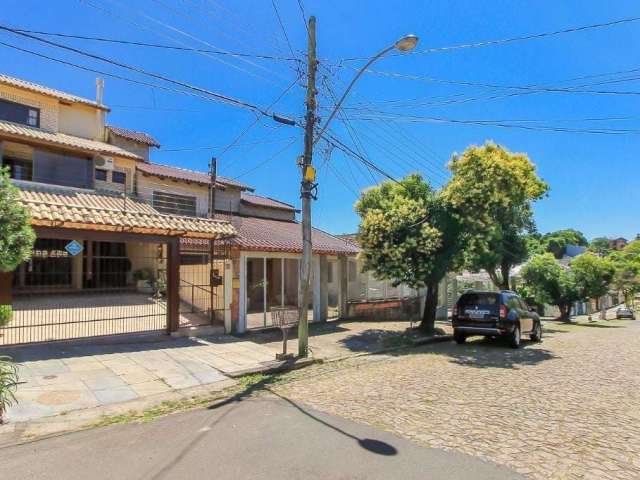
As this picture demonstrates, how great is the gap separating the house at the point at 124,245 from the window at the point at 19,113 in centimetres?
4

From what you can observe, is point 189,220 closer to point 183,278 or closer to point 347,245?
point 183,278

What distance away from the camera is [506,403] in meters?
6.95

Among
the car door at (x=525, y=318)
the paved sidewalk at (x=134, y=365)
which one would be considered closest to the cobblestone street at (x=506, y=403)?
the paved sidewalk at (x=134, y=365)

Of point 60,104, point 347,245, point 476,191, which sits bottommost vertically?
point 347,245

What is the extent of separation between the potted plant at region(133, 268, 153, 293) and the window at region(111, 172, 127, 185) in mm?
4912

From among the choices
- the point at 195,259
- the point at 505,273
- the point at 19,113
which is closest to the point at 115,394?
Answer: the point at 195,259

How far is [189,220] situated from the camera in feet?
43.1

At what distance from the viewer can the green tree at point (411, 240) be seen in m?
13.7

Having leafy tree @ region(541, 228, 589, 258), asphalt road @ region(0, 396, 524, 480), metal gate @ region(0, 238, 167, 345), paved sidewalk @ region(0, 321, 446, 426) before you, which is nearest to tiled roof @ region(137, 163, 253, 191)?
metal gate @ region(0, 238, 167, 345)

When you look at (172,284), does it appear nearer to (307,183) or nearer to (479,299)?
(307,183)

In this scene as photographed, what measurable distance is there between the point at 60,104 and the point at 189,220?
14.1 m

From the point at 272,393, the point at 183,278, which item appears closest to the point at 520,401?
the point at 272,393

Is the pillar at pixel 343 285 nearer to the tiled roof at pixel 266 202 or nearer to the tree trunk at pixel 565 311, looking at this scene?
the tiled roof at pixel 266 202

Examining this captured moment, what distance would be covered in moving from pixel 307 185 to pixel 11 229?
6.28m
